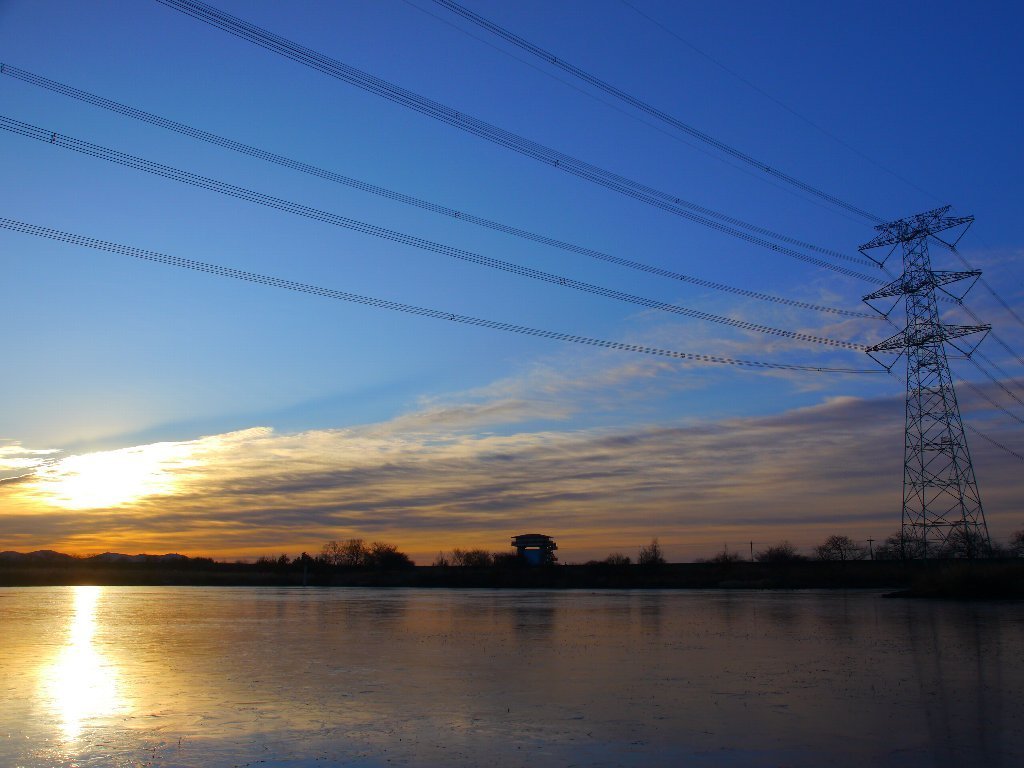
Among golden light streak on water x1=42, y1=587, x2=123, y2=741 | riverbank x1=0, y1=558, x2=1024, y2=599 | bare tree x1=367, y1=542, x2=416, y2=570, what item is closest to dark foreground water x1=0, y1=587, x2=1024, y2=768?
golden light streak on water x1=42, y1=587, x2=123, y2=741

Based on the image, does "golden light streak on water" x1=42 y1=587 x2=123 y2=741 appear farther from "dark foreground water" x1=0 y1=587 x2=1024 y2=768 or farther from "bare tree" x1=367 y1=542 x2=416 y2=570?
"bare tree" x1=367 y1=542 x2=416 y2=570

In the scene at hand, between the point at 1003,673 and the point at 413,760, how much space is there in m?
11.2

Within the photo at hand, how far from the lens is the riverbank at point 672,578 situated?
1761 inches

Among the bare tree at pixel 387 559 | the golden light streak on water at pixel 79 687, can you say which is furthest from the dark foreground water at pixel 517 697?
the bare tree at pixel 387 559

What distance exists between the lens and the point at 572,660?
666 inches

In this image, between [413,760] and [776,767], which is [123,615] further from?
[776,767]

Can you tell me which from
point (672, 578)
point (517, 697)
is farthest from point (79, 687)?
point (672, 578)

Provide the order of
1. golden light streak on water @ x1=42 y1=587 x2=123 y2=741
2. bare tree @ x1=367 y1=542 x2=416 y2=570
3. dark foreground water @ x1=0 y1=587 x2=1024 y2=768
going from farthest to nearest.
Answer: bare tree @ x1=367 y1=542 x2=416 y2=570, golden light streak on water @ x1=42 y1=587 x2=123 y2=741, dark foreground water @ x1=0 y1=587 x2=1024 y2=768

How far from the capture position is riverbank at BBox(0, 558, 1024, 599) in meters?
44.7

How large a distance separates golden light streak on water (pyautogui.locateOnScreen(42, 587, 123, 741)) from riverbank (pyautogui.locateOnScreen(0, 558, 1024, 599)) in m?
41.9

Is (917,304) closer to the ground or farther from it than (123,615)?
farther from it

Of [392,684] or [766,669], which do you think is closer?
[392,684]

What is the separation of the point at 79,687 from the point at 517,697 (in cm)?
717


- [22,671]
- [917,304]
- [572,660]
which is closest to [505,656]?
[572,660]
